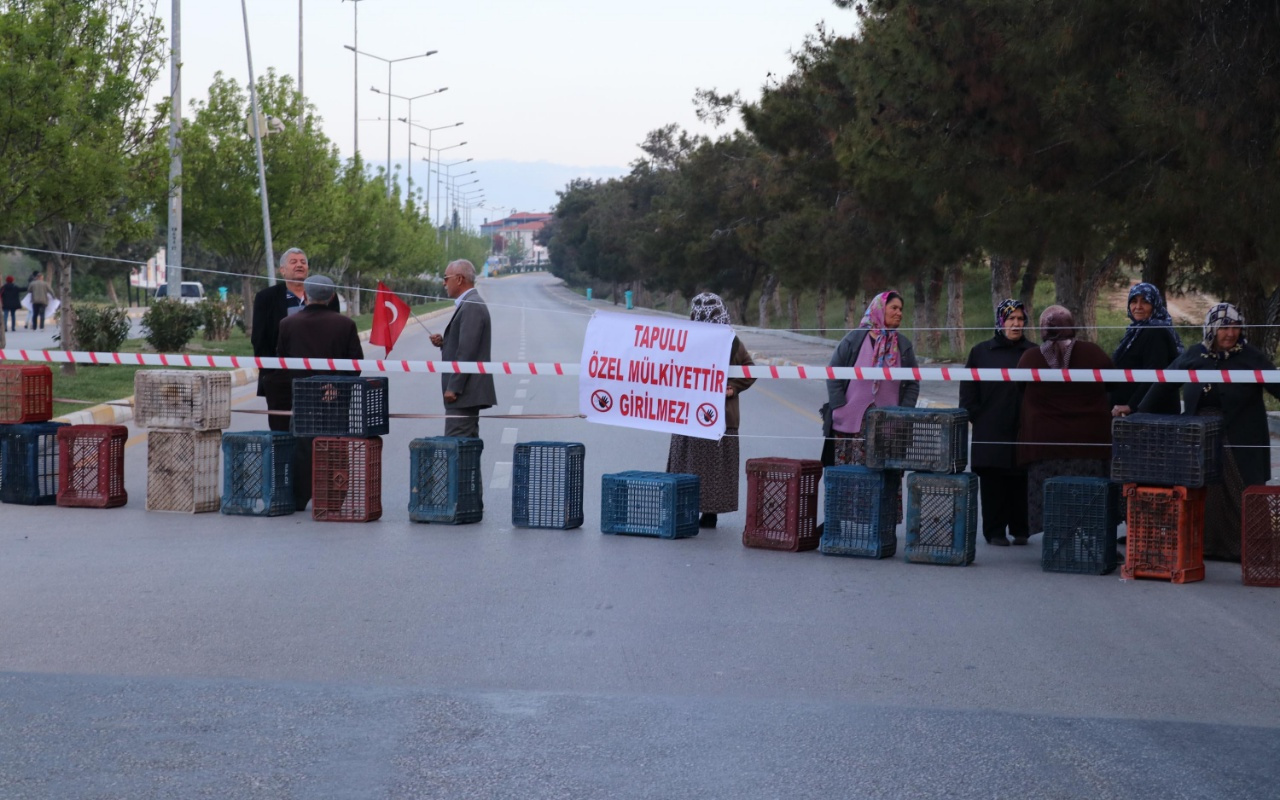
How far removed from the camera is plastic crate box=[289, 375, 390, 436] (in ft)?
36.8

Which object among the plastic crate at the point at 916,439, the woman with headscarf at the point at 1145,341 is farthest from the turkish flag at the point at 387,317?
the woman with headscarf at the point at 1145,341

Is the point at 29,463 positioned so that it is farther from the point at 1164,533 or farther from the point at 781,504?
the point at 1164,533

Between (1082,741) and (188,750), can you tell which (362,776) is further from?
(1082,741)

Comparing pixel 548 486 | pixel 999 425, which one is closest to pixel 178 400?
pixel 548 486

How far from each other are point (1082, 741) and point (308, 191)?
42.6m

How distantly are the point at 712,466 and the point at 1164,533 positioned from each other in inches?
126

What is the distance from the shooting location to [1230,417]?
10461 mm

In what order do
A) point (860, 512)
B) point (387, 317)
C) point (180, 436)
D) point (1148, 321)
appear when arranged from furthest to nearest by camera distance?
point (387, 317) < point (180, 436) < point (1148, 321) < point (860, 512)

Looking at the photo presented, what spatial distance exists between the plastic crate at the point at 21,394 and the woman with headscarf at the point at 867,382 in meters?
6.16

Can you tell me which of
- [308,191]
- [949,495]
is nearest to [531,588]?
[949,495]

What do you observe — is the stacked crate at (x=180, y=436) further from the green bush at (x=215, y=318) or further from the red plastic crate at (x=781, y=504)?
the green bush at (x=215, y=318)

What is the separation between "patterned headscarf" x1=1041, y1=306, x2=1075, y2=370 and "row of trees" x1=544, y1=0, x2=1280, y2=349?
484 cm

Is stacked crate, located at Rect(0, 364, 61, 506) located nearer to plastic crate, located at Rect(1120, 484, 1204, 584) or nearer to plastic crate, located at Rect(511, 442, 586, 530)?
plastic crate, located at Rect(511, 442, 586, 530)

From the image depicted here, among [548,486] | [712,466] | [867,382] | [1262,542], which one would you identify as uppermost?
[867,382]
